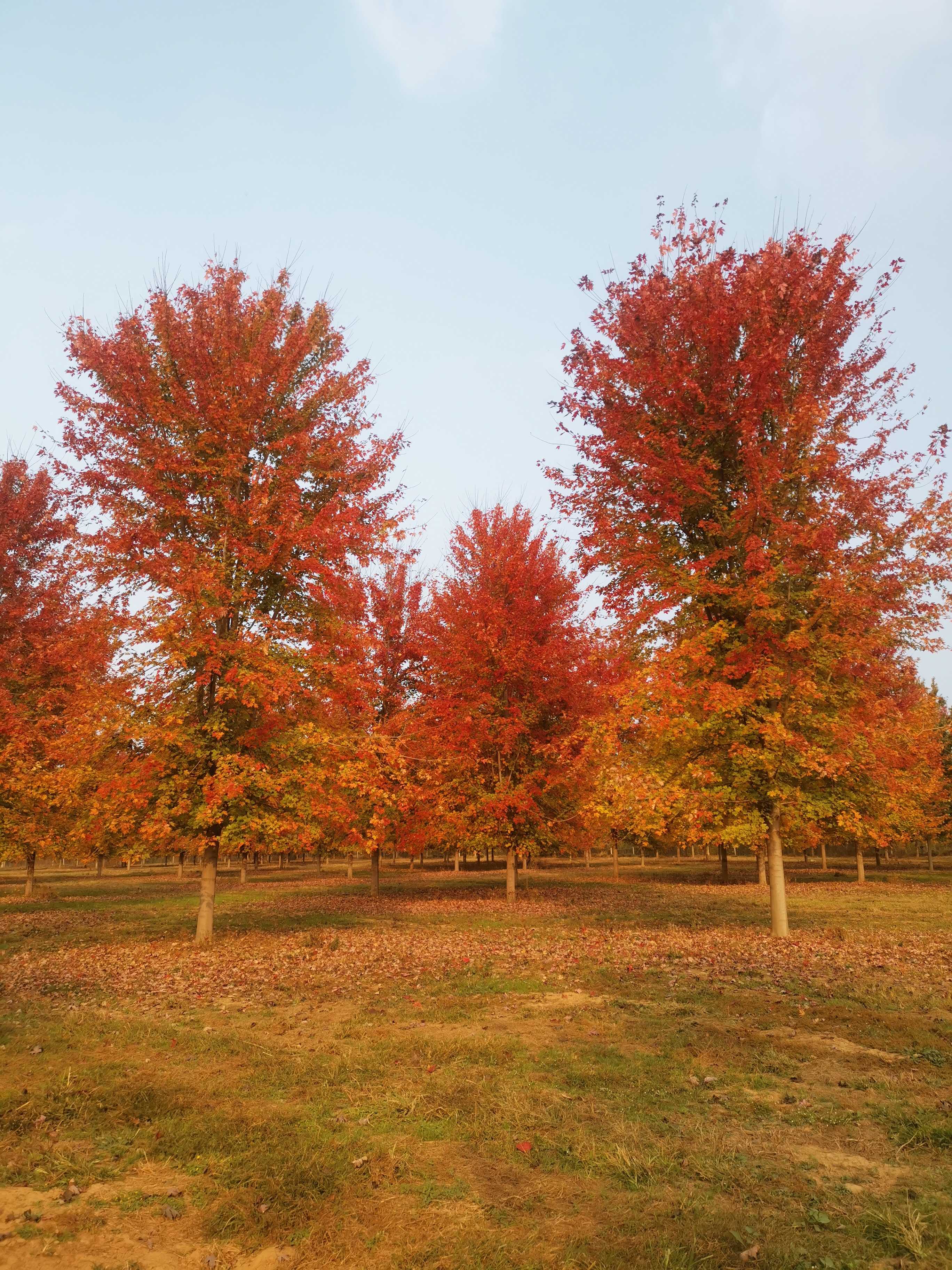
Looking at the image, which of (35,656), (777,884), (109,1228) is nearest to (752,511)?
(777,884)

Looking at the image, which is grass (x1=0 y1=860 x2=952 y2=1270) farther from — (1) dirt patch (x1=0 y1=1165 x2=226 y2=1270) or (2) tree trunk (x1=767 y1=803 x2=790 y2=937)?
(2) tree trunk (x1=767 y1=803 x2=790 y2=937)

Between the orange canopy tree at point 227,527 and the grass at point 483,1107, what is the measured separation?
142 inches

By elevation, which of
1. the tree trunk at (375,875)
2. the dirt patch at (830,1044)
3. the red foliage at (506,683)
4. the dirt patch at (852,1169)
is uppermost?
the red foliage at (506,683)

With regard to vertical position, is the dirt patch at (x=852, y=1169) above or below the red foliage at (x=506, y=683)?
below

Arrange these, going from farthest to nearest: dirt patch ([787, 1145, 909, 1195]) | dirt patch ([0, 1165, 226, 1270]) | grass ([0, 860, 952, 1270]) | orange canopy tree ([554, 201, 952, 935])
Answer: orange canopy tree ([554, 201, 952, 935]) → dirt patch ([787, 1145, 909, 1195]) → grass ([0, 860, 952, 1270]) → dirt patch ([0, 1165, 226, 1270])

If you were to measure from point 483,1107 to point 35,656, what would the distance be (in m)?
18.7

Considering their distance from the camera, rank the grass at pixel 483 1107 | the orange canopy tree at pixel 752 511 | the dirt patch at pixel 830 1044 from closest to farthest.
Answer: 1. the grass at pixel 483 1107
2. the dirt patch at pixel 830 1044
3. the orange canopy tree at pixel 752 511

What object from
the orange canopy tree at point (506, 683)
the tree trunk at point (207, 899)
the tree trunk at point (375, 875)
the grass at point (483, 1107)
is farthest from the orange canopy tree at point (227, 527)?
the tree trunk at point (375, 875)

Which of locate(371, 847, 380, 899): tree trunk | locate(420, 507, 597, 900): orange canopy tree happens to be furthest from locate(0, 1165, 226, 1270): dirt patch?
locate(371, 847, 380, 899): tree trunk

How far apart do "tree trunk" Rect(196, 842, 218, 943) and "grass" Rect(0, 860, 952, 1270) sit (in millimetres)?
1230

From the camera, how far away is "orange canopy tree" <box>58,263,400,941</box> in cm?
1386

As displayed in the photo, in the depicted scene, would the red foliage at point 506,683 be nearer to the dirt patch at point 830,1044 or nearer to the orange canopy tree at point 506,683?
the orange canopy tree at point 506,683

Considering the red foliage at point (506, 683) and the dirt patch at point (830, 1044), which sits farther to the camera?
the red foliage at point (506, 683)

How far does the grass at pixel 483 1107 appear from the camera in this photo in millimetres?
4297
